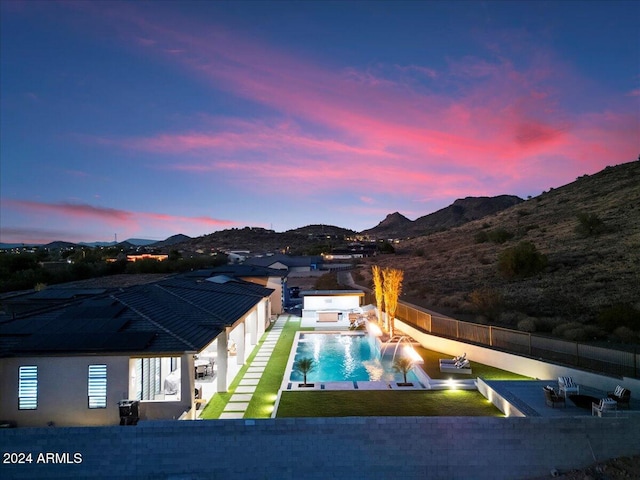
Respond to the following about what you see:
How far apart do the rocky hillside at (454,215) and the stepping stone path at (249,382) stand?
10265 centimetres

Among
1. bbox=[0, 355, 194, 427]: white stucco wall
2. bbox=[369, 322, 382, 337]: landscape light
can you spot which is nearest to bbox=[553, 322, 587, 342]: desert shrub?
bbox=[369, 322, 382, 337]: landscape light

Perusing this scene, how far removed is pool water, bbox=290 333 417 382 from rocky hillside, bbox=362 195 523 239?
329 feet

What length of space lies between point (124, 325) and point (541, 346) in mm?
12319

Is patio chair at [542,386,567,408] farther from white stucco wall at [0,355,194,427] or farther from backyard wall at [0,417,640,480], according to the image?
white stucco wall at [0,355,194,427]

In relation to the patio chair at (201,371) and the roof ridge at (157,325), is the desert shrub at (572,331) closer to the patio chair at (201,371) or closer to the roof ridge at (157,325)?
the patio chair at (201,371)

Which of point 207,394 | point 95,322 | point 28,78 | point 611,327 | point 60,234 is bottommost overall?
point 207,394

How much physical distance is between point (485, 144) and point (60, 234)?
70.3 metres

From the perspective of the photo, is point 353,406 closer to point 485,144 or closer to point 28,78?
point 28,78

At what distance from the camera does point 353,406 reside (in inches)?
398

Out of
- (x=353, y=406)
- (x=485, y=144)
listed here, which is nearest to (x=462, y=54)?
(x=485, y=144)

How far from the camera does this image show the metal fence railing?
10.4m

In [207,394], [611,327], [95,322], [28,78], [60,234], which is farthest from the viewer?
[60,234]

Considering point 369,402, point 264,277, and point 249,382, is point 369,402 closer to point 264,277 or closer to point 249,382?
point 249,382

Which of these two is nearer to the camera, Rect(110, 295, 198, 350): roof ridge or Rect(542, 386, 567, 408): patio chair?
Rect(542, 386, 567, 408): patio chair
